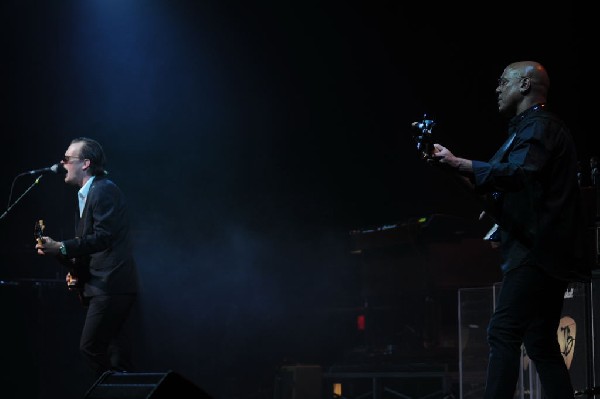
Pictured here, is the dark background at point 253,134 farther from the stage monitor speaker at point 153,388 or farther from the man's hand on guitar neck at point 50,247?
the stage monitor speaker at point 153,388

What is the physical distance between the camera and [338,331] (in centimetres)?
909

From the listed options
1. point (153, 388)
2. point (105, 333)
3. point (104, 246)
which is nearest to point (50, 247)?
point (104, 246)

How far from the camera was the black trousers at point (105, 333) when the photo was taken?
16.8ft

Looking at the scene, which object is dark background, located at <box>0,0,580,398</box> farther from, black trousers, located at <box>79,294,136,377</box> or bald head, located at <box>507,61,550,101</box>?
bald head, located at <box>507,61,550,101</box>

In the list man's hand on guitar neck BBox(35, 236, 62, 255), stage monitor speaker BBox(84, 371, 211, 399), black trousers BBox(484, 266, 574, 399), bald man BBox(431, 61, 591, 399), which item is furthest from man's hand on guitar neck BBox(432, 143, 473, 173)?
man's hand on guitar neck BBox(35, 236, 62, 255)

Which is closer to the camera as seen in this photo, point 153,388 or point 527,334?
point 153,388

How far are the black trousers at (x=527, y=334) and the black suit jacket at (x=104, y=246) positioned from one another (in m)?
2.62

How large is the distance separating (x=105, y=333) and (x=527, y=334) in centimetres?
272

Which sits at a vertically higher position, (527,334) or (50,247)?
(50,247)

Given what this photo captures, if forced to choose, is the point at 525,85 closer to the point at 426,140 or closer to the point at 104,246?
the point at 426,140

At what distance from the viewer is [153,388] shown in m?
3.19

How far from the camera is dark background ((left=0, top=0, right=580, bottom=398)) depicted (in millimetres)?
8320

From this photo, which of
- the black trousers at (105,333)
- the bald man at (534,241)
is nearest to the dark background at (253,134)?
the black trousers at (105,333)

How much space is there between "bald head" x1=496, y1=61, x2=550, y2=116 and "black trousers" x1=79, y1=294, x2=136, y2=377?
2778 mm
